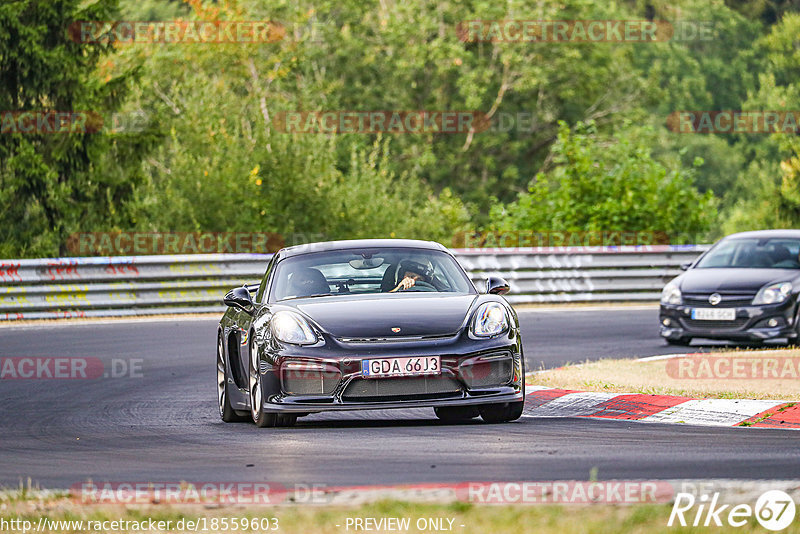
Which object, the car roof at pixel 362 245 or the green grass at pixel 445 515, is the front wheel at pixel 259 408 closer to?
the car roof at pixel 362 245

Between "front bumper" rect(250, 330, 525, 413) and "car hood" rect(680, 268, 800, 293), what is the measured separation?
794 centimetres

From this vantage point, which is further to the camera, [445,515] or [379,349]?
[379,349]

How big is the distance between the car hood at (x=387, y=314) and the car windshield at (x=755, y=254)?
27.5ft

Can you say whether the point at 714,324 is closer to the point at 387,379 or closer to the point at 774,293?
the point at 774,293

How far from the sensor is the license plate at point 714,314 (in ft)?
55.3

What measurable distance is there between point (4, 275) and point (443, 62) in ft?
112

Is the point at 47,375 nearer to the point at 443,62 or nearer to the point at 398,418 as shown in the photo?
the point at 398,418

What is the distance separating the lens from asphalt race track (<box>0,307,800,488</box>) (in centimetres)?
736

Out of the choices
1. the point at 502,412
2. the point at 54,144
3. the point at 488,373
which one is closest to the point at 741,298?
the point at 502,412

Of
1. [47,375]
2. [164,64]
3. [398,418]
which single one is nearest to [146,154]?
[47,375]

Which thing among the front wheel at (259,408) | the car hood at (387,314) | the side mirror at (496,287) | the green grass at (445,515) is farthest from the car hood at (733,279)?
the green grass at (445,515)

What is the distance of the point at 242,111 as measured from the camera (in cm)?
4666

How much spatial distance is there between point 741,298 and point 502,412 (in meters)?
7.59

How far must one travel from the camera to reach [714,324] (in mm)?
16938
